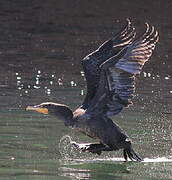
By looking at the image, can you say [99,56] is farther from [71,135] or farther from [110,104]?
[71,135]

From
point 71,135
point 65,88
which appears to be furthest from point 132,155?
point 65,88

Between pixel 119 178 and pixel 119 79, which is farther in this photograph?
pixel 119 79

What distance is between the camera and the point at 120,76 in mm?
12508

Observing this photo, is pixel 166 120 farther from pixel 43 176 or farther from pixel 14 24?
pixel 14 24

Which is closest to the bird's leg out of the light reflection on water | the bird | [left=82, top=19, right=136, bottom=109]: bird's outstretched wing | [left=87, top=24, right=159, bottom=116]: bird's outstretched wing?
the bird

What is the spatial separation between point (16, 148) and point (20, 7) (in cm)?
1696

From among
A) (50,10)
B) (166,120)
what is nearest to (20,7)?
(50,10)

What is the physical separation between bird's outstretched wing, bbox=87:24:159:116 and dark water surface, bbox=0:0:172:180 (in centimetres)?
66

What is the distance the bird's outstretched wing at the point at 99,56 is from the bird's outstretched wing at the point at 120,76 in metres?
0.28

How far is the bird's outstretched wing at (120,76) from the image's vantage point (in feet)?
40.8

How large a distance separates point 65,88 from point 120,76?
6.04 m

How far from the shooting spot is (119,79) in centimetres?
1253

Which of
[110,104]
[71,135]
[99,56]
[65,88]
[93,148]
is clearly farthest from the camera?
[65,88]

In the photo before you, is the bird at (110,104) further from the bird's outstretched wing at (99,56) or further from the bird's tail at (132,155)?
the bird's outstretched wing at (99,56)
